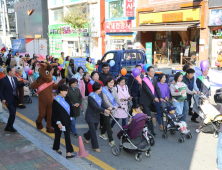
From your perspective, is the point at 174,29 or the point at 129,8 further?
the point at 129,8

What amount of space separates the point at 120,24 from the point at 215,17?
9.58m

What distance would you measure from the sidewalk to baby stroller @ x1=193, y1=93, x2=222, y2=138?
4.02 m

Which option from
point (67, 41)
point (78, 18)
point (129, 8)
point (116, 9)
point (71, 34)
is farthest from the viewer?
point (67, 41)

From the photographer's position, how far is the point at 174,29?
61.3 feet

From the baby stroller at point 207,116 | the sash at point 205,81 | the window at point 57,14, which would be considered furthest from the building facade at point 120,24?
the baby stroller at point 207,116

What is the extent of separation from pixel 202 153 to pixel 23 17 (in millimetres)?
44132

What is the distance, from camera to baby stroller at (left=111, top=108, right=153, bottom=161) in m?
5.57

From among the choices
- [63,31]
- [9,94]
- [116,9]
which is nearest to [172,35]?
[116,9]

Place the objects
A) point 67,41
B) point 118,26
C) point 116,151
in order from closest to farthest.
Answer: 1. point 116,151
2. point 118,26
3. point 67,41

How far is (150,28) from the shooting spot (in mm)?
21094

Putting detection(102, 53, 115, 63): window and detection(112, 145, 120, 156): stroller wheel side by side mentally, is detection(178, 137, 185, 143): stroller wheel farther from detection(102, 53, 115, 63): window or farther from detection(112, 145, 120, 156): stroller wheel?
detection(102, 53, 115, 63): window

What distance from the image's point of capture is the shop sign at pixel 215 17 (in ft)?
57.6

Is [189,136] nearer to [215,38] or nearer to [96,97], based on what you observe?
[96,97]

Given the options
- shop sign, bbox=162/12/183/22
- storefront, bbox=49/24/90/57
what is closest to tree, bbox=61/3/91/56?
storefront, bbox=49/24/90/57
